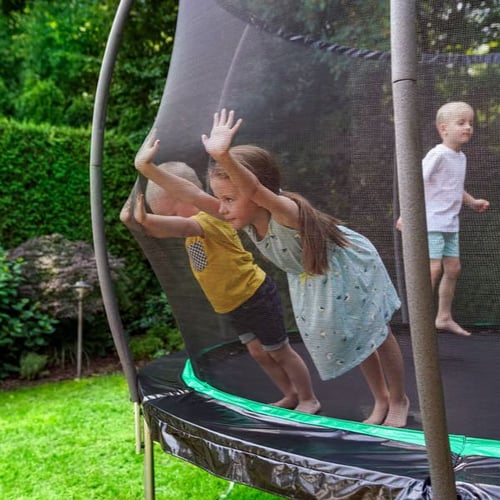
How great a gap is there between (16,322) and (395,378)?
121 inches

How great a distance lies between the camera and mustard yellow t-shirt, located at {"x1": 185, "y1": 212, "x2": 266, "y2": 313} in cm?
141

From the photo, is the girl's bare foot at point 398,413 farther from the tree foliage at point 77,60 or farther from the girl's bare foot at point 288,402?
the tree foliage at point 77,60

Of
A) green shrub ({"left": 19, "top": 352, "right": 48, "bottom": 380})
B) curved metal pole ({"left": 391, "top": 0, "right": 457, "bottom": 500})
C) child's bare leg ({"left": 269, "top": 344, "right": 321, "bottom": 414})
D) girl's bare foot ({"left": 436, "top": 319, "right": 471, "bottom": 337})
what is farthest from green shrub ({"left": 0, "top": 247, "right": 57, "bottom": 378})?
curved metal pole ({"left": 391, "top": 0, "right": 457, "bottom": 500})

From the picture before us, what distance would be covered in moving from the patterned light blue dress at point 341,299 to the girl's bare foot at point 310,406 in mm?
80

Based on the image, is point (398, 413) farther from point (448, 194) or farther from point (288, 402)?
point (448, 194)

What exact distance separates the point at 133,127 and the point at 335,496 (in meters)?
5.66

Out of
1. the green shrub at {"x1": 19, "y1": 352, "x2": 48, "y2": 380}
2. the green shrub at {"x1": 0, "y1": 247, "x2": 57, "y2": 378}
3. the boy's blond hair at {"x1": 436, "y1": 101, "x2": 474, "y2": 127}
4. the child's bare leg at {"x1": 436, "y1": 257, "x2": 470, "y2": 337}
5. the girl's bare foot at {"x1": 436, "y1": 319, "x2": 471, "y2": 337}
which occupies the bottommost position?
the green shrub at {"x1": 19, "y1": 352, "x2": 48, "y2": 380}

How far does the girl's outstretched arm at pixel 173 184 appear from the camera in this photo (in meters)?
1.39

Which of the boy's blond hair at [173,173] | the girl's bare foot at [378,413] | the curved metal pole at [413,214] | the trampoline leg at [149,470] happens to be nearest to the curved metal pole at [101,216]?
the trampoline leg at [149,470]

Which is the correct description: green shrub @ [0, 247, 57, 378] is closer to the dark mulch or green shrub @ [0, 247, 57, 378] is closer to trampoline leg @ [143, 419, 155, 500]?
the dark mulch

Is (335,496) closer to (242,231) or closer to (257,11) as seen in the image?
(242,231)

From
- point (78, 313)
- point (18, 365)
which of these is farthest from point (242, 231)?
point (18, 365)

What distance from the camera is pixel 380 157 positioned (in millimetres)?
1183

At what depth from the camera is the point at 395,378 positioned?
123 centimetres
